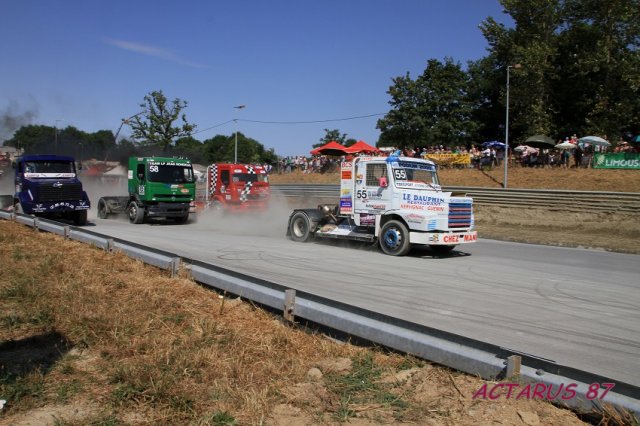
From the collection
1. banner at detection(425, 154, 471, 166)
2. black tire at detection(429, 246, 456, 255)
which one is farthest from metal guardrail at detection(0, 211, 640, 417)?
banner at detection(425, 154, 471, 166)

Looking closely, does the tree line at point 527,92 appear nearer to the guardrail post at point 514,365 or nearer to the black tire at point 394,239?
the black tire at point 394,239

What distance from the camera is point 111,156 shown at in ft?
127

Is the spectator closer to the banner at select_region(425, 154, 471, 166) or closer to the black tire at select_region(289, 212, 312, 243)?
the banner at select_region(425, 154, 471, 166)

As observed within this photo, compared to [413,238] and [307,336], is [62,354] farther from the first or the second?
[413,238]

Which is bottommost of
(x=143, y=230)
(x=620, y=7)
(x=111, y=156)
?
(x=143, y=230)

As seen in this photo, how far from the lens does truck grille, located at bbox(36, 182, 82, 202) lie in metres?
17.8

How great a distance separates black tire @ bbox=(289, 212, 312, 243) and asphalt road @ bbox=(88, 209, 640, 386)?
35cm

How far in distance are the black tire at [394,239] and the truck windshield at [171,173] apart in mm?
10622

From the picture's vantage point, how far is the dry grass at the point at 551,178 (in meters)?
23.4

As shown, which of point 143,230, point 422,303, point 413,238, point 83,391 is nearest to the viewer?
point 83,391

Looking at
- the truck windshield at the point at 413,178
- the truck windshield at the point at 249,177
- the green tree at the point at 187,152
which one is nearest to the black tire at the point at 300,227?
the truck windshield at the point at 413,178

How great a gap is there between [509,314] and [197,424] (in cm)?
492

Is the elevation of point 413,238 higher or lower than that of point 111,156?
lower

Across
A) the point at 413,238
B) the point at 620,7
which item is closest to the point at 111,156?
the point at 413,238
